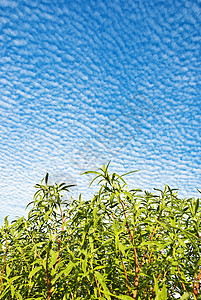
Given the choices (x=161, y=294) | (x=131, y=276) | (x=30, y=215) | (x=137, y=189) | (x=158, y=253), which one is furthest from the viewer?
(x=30, y=215)

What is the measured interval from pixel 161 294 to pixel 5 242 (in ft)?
3.53

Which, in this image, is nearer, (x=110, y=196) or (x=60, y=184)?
(x=110, y=196)

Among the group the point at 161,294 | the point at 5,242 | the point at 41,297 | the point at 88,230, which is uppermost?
the point at 88,230

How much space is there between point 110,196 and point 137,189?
0.23 metres

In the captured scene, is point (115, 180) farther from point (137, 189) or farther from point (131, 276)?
point (131, 276)

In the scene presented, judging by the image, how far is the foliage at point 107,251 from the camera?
110 centimetres

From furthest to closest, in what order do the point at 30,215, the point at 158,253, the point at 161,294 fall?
the point at 30,215
the point at 158,253
the point at 161,294

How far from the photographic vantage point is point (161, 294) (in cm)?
91

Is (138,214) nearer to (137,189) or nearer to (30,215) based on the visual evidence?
(137,189)

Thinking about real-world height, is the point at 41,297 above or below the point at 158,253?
below

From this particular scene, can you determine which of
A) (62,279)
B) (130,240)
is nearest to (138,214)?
(130,240)

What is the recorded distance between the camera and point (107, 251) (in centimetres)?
141

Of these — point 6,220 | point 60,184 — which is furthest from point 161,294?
point 6,220

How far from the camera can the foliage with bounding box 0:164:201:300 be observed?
43.3 inches
